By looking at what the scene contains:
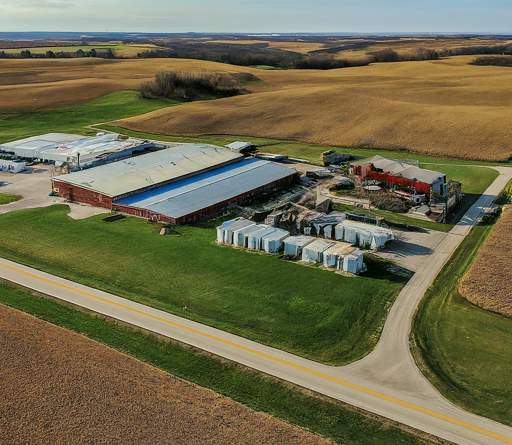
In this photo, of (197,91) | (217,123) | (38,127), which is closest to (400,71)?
(197,91)

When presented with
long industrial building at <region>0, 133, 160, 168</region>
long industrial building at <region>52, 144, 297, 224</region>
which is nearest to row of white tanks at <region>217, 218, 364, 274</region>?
long industrial building at <region>52, 144, 297, 224</region>

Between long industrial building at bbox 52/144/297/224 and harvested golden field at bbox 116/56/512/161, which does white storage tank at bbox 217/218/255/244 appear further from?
harvested golden field at bbox 116/56/512/161

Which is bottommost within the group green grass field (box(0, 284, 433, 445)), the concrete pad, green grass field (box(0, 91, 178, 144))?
green grass field (box(0, 284, 433, 445))

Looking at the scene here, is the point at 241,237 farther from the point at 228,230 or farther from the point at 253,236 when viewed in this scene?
the point at 228,230

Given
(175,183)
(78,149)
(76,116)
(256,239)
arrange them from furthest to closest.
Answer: (76,116) < (78,149) < (175,183) < (256,239)

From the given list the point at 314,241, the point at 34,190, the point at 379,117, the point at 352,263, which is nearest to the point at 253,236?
the point at 314,241

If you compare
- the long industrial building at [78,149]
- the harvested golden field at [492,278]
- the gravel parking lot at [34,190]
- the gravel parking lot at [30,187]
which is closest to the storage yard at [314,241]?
the harvested golden field at [492,278]

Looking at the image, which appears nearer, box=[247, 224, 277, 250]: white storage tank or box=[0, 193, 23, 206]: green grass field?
box=[247, 224, 277, 250]: white storage tank
